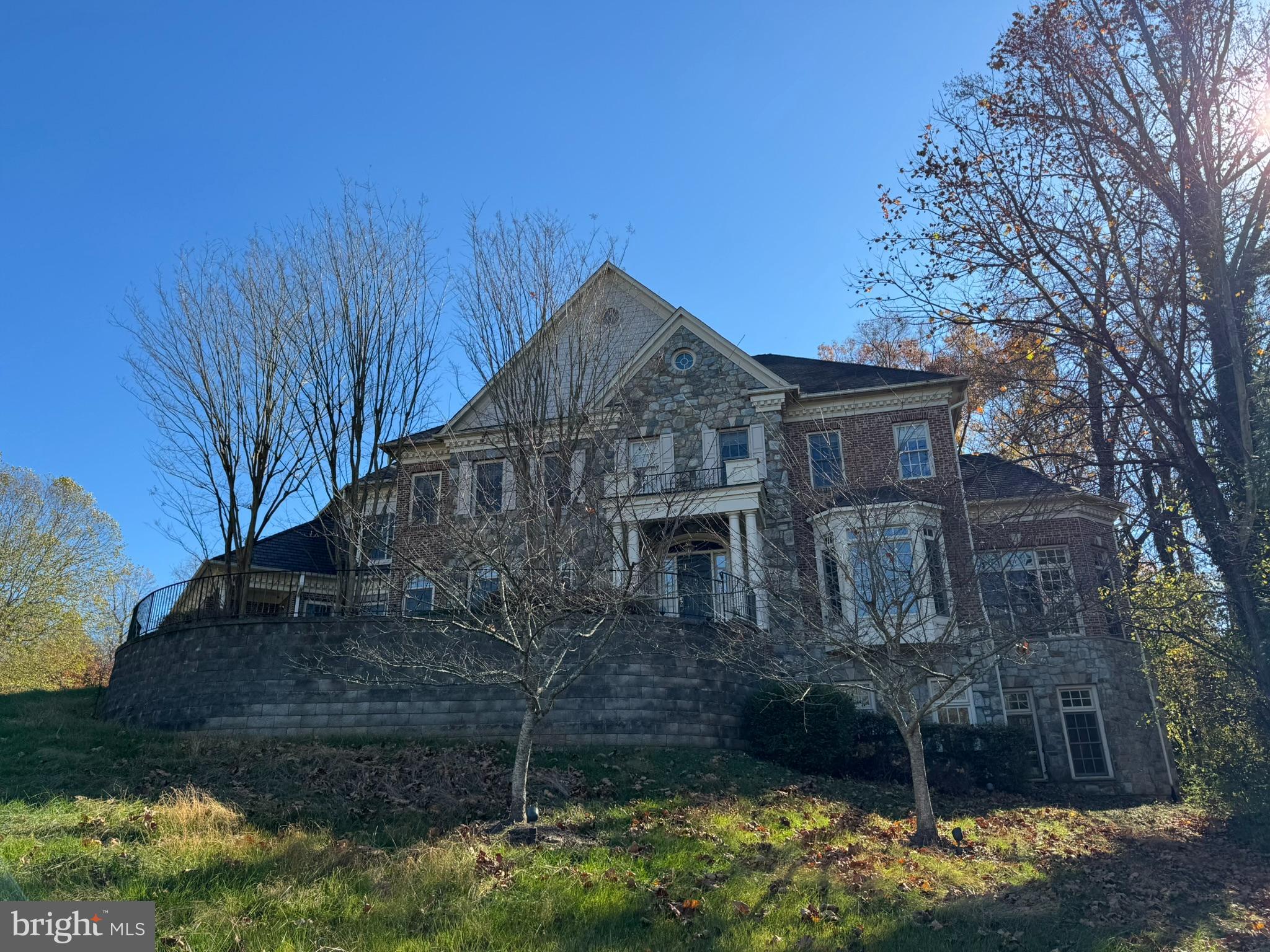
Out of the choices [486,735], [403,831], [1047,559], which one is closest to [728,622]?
[486,735]

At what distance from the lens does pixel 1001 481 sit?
21.0 metres

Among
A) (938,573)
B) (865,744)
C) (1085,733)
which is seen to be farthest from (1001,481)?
(865,744)

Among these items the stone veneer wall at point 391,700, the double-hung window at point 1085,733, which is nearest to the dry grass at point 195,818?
the stone veneer wall at point 391,700

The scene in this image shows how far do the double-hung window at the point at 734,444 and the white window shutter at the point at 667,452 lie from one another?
1.18 meters

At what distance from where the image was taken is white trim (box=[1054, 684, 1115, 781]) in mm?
18422

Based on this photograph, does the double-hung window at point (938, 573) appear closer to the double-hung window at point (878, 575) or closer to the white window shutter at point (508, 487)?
the double-hung window at point (878, 575)

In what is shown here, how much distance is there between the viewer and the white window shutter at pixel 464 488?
1997 centimetres

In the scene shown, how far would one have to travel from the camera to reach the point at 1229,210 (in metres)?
12.5

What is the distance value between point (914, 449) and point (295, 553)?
1662cm

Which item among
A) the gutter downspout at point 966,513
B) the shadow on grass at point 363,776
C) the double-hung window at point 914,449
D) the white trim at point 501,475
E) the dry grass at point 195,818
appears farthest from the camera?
the double-hung window at point 914,449

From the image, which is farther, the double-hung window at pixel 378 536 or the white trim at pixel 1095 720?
the white trim at pixel 1095 720

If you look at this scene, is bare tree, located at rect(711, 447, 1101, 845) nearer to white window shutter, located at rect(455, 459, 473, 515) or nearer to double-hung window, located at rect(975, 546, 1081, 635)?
double-hung window, located at rect(975, 546, 1081, 635)

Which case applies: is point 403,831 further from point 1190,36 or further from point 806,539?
point 1190,36

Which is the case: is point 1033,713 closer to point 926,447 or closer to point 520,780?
point 926,447
